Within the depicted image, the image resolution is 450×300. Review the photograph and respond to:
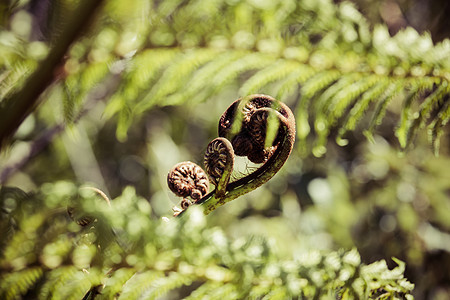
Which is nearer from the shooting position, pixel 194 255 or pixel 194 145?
pixel 194 255

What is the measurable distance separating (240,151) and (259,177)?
0.05 meters

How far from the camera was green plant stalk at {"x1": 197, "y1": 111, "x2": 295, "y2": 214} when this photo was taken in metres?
0.53

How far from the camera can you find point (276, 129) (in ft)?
1.78

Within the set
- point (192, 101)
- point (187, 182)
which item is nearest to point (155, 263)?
point (187, 182)

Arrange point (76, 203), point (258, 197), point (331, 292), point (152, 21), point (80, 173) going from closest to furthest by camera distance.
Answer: point (76, 203) → point (331, 292) → point (152, 21) → point (80, 173) → point (258, 197)

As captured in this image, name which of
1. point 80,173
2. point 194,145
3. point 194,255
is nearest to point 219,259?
point 194,255

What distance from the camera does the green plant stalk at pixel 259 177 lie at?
53cm

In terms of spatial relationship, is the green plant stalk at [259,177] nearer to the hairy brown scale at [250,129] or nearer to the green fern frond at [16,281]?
the hairy brown scale at [250,129]

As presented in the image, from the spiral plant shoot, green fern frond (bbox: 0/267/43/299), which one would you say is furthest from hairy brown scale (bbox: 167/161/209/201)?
green fern frond (bbox: 0/267/43/299)

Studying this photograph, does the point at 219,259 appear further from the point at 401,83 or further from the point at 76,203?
the point at 401,83

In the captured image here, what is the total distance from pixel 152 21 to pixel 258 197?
6.22ft

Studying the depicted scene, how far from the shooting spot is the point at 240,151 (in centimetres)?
57

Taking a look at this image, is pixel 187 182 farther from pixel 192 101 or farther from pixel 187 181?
pixel 192 101

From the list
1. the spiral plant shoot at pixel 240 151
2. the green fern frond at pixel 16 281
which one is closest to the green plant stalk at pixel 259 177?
the spiral plant shoot at pixel 240 151
